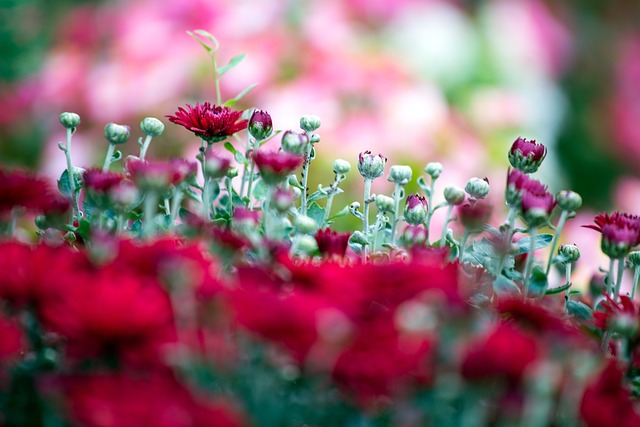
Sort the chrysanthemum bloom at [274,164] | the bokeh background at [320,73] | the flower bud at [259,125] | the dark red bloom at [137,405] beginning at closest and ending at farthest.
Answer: the dark red bloom at [137,405] < the chrysanthemum bloom at [274,164] < the flower bud at [259,125] < the bokeh background at [320,73]

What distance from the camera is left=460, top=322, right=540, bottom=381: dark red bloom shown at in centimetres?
31

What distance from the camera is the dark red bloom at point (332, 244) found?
44 centimetres

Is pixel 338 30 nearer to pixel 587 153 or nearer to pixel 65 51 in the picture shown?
pixel 65 51

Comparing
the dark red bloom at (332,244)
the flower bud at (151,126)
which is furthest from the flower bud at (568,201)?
the flower bud at (151,126)

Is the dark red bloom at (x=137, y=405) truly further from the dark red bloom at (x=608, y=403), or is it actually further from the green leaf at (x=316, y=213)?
the green leaf at (x=316, y=213)

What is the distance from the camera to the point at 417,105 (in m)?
1.59

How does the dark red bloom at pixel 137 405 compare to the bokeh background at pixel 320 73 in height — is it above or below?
below

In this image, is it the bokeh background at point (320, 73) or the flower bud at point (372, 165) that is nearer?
the flower bud at point (372, 165)

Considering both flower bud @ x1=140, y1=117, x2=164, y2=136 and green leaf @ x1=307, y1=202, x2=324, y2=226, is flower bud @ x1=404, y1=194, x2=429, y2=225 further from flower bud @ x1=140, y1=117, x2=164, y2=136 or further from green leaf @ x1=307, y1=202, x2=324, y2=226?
flower bud @ x1=140, y1=117, x2=164, y2=136

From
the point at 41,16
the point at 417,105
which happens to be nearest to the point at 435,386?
the point at 417,105

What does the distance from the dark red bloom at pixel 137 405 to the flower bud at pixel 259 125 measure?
0.24m

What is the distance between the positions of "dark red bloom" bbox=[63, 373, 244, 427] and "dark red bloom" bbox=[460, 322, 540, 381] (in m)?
0.09

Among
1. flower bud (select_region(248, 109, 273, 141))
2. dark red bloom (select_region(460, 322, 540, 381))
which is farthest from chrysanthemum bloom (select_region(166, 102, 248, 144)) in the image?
dark red bloom (select_region(460, 322, 540, 381))

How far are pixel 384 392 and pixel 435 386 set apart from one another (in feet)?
0.07
